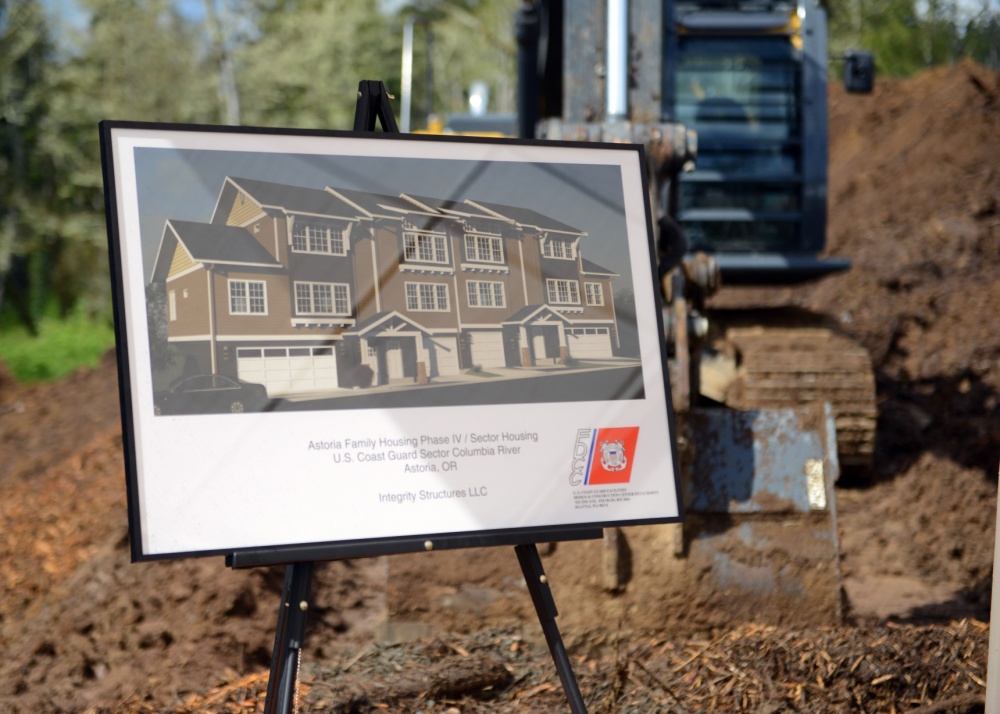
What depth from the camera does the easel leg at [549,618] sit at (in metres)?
2.47

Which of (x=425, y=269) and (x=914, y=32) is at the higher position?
(x=914, y=32)

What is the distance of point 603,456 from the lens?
98.7 inches

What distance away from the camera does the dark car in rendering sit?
2244 millimetres

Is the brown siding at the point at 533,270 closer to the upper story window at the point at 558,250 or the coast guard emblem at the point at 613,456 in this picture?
the upper story window at the point at 558,250

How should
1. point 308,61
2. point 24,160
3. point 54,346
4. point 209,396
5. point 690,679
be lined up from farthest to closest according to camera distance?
point 308,61
point 24,160
point 54,346
point 690,679
point 209,396

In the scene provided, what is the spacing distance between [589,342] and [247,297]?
2.86 feet

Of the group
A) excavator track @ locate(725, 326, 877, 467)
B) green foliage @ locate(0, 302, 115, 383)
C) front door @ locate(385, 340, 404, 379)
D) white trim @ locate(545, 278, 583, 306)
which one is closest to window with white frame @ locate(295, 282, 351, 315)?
front door @ locate(385, 340, 404, 379)

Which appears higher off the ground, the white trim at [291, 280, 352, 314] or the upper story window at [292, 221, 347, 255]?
the upper story window at [292, 221, 347, 255]

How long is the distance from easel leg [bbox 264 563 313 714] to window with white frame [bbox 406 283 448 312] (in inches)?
26.7

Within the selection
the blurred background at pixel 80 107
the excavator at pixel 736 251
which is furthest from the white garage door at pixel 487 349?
the blurred background at pixel 80 107

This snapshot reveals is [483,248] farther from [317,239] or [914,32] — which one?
[914,32]

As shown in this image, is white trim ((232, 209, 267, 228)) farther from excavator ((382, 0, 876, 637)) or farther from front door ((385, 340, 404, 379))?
excavator ((382, 0, 876, 637))

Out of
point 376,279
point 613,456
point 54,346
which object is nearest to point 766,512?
point 613,456

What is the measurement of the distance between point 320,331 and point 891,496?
4.38 meters
